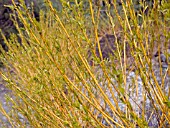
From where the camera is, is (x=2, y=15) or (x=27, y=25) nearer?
(x=27, y=25)

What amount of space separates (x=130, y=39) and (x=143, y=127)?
0.43 metres

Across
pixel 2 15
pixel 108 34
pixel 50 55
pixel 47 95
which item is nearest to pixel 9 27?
pixel 2 15

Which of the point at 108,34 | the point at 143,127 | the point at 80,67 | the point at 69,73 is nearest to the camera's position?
the point at 143,127

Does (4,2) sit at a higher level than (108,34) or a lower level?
higher

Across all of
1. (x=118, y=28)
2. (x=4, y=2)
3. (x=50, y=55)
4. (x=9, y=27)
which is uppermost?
(x=50, y=55)

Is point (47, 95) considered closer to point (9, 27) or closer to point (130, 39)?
point (130, 39)

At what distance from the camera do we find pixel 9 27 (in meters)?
7.27

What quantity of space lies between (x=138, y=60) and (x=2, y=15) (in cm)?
618

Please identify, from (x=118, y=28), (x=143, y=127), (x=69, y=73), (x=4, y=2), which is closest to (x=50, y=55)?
(x=143, y=127)

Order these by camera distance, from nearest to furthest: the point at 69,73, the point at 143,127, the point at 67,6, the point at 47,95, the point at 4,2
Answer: the point at 143,127, the point at 67,6, the point at 47,95, the point at 69,73, the point at 4,2

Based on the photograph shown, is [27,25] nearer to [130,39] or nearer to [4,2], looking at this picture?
[130,39]

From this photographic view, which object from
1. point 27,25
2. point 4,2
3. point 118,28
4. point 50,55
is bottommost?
point 118,28

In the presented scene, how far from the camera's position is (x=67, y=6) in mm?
1670

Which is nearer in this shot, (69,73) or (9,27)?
(69,73)
